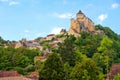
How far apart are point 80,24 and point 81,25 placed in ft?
1.31

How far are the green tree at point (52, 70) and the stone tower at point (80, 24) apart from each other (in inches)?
3009

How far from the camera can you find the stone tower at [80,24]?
137075 millimetres

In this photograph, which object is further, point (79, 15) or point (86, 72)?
point (79, 15)

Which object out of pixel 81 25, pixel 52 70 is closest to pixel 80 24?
pixel 81 25

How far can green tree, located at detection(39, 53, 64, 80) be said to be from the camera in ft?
190

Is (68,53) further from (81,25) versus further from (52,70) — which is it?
(81,25)

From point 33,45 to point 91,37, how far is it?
21.0 metres

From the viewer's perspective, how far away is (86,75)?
5672 centimetres

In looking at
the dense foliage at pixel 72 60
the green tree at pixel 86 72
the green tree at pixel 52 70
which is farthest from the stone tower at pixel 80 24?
the green tree at pixel 86 72

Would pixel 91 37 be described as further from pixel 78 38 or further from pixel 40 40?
pixel 40 40

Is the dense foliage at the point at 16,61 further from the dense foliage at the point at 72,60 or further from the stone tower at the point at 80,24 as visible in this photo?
the stone tower at the point at 80,24

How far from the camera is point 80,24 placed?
139625 mm

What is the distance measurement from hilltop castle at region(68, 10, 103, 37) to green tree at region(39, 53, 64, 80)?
75821mm

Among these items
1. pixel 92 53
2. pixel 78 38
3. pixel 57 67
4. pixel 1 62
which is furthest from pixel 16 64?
pixel 57 67
